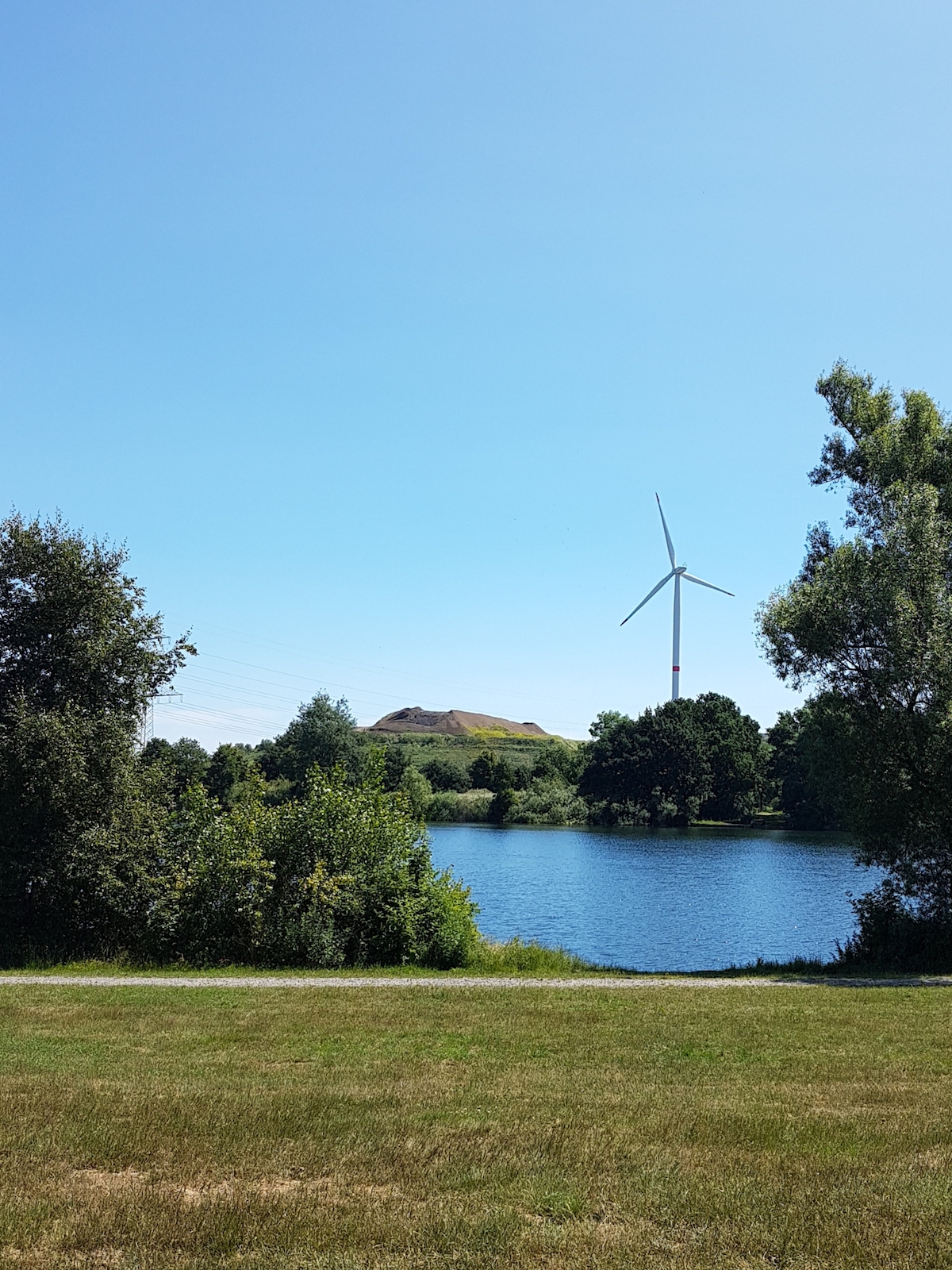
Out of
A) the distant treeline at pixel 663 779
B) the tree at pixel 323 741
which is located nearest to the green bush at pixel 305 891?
the tree at pixel 323 741

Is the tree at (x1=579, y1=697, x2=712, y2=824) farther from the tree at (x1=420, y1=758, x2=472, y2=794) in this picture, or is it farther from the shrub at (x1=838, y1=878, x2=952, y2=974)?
the shrub at (x1=838, y1=878, x2=952, y2=974)

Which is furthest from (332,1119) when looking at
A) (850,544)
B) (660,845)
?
(660,845)

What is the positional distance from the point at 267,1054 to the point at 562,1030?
13.9 feet

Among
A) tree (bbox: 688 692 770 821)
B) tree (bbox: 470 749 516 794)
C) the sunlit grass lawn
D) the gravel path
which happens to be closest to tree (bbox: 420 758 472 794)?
tree (bbox: 470 749 516 794)

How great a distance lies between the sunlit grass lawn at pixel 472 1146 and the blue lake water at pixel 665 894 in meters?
18.7

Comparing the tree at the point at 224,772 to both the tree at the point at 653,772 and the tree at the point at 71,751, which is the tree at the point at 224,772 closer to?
the tree at the point at 653,772

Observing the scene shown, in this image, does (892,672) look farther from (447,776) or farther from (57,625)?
(447,776)

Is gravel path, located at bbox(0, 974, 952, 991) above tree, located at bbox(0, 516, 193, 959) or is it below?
below

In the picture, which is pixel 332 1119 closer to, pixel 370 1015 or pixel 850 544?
pixel 370 1015

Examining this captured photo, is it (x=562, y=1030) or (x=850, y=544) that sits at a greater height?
(x=850, y=544)

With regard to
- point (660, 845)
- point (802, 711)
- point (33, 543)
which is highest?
point (33, 543)

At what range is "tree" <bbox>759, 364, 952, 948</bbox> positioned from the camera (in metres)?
24.2

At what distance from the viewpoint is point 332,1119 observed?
820 cm

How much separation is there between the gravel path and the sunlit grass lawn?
5644 millimetres
